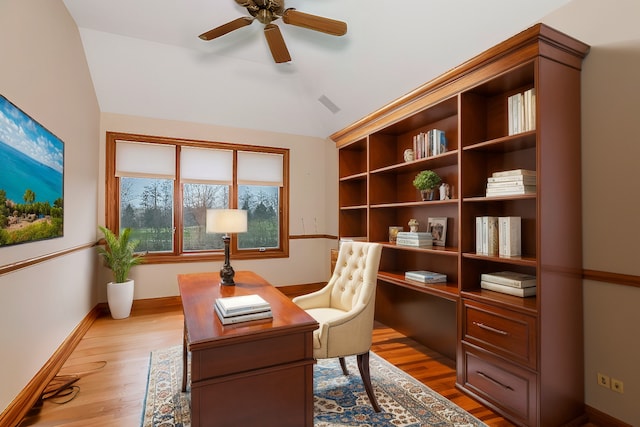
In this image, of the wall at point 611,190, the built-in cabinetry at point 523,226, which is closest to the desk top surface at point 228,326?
the built-in cabinetry at point 523,226

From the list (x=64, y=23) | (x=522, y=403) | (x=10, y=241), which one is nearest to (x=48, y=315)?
(x=10, y=241)

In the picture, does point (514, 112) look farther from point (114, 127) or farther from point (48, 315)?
point (114, 127)

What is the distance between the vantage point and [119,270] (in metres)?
3.87

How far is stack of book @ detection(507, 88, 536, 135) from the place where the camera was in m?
1.94

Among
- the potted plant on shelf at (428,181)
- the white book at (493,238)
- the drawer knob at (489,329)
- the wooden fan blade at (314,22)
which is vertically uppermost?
the wooden fan blade at (314,22)

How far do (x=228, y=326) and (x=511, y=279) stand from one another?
5.83 feet

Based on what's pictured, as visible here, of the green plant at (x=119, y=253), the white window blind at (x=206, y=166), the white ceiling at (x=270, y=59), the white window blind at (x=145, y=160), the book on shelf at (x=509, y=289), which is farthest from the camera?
the white window blind at (x=206, y=166)

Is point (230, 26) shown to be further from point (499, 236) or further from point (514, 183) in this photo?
point (499, 236)

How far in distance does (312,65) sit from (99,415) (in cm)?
381

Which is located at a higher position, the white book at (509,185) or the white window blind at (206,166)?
the white window blind at (206,166)

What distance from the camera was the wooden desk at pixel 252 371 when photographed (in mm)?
1391

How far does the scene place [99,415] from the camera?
6.61 feet

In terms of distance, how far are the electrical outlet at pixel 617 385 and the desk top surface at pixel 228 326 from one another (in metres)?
1.73

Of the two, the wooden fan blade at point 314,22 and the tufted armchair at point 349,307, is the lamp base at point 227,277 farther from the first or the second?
the wooden fan blade at point 314,22
